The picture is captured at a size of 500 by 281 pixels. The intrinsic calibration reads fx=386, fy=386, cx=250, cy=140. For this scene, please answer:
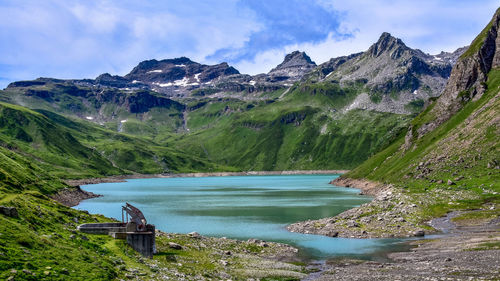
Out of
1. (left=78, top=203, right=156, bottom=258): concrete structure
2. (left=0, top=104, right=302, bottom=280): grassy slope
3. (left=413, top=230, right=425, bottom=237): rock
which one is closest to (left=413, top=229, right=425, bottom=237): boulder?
(left=413, top=230, right=425, bottom=237): rock

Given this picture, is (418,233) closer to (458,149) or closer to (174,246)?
(174,246)

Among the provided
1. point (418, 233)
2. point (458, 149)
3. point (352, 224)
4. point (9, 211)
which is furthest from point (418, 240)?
point (458, 149)

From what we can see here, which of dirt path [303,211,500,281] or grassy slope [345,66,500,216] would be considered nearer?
dirt path [303,211,500,281]

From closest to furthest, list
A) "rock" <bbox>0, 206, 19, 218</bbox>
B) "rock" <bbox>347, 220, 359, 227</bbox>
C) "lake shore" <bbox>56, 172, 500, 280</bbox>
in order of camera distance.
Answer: "rock" <bbox>0, 206, 19, 218</bbox>
"lake shore" <bbox>56, 172, 500, 280</bbox>
"rock" <bbox>347, 220, 359, 227</bbox>

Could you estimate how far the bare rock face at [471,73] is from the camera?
163m

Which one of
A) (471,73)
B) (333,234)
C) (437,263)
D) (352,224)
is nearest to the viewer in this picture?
(437,263)

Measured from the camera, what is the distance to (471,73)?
550 feet

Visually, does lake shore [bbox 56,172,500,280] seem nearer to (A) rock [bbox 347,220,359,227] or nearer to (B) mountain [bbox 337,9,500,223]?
(A) rock [bbox 347,220,359,227]

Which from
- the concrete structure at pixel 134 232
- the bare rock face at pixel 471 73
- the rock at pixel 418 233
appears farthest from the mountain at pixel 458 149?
the concrete structure at pixel 134 232

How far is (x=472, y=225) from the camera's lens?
7200 cm

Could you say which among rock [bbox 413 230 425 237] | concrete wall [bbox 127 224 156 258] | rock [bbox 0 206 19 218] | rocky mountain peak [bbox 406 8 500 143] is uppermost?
rocky mountain peak [bbox 406 8 500 143]

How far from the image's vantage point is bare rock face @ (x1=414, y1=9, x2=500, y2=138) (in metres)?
163

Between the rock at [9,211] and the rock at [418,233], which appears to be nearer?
the rock at [9,211]

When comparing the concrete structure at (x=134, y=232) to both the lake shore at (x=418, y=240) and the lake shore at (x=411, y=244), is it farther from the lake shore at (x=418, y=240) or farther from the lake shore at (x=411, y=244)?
the lake shore at (x=418, y=240)
